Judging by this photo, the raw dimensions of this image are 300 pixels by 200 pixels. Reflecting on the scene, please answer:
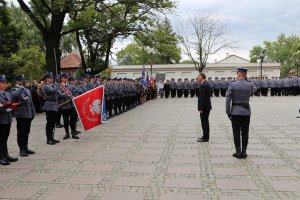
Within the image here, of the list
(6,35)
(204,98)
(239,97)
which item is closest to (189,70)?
(6,35)

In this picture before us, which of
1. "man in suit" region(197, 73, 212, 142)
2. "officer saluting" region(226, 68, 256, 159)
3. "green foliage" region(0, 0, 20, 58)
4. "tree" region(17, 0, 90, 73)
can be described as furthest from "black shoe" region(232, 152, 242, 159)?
"green foliage" region(0, 0, 20, 58)

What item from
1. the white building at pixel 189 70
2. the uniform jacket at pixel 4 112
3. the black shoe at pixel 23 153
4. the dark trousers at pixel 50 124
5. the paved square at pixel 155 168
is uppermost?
the white building at pixel 189 70

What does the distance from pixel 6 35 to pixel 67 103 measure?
11.4 meters

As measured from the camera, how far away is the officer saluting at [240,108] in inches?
337

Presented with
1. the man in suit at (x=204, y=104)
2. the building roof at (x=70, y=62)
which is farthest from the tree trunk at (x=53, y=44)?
the building roof at (x=70, y=62)

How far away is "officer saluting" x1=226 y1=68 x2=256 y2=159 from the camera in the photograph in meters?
8.56

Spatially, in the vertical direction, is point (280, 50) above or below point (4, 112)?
above

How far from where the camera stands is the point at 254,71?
Result: 208 ft

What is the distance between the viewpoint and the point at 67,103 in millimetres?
11508

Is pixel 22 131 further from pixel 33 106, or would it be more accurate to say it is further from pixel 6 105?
pixel 6 105

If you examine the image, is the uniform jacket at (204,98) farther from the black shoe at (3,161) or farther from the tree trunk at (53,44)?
the tree trunk at (53,44)

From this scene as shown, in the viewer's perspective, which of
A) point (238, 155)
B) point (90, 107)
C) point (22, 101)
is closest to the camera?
point (238, 155)

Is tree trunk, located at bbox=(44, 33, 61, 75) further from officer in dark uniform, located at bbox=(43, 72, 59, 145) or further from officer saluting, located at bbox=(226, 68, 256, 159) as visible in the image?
officer saluting, located at bbox=(226, 68, 256, 159)

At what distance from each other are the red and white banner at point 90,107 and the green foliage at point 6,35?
11246 mm
